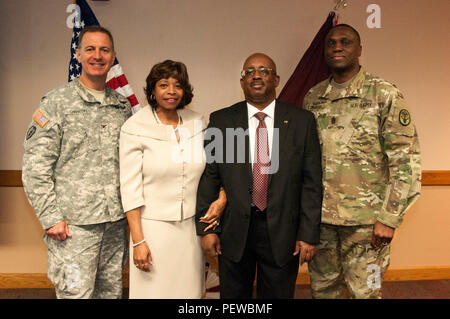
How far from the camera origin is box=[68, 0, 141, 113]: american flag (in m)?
2.58

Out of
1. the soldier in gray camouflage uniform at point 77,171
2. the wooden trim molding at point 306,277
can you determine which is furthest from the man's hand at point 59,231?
the wooden trim molding at point 306,277

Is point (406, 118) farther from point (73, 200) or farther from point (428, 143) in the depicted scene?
point (73, 200)

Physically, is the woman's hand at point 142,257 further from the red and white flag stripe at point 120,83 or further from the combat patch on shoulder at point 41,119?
the red and white flag stripe at point 120,83

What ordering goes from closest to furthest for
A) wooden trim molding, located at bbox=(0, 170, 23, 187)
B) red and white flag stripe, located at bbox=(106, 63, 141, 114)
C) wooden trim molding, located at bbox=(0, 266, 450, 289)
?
1. red and white flag stripe, located at bbox=(106, 63, 141, 114)
2. wooden trim molding, located at bbox=(0, 170, 23, 187)
3. wooden trim molding, located at bbox=(0, 266, 450, 289)

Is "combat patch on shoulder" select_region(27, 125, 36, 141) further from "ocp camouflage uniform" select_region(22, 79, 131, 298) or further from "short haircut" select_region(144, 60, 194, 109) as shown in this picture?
"short haircut" select_region(144, 60, 194, 109)

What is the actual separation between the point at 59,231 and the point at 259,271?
105 centimetres

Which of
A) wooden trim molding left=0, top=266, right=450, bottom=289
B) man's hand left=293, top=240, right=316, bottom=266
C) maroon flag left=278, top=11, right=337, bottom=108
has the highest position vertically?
maroon flag left=278, top=11, right=337, bottom=108

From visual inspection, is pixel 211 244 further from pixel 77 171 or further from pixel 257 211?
pixel 77 171

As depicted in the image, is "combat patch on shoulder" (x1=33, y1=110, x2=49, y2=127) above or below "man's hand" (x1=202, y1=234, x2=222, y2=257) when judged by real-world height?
above

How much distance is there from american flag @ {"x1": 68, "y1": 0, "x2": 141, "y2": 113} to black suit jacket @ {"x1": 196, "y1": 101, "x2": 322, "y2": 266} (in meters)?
1.27

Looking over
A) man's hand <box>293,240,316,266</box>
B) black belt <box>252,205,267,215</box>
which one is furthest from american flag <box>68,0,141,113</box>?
man's hand <box>293,240,316,266</box>

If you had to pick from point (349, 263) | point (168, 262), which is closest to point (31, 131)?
point (168, 262)

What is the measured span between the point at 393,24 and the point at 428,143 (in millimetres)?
1101

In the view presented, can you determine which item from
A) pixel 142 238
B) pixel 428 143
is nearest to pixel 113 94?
pixel 142 238
